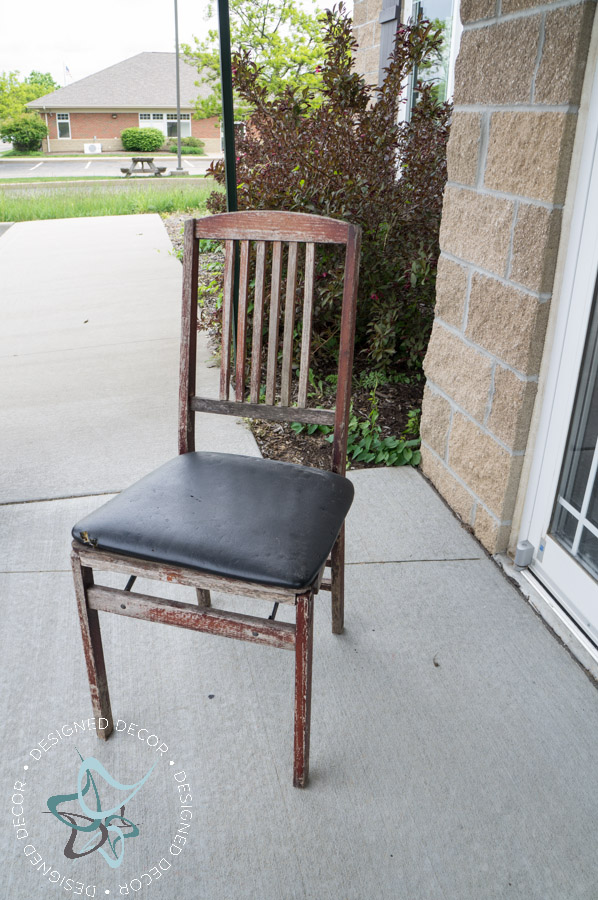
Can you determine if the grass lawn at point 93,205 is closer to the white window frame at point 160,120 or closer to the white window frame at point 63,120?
the white window frame at point 160,120

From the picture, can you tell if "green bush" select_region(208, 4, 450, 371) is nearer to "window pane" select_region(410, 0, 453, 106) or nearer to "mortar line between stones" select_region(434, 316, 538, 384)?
"window pane" select_region(410, 0, 453, 106)

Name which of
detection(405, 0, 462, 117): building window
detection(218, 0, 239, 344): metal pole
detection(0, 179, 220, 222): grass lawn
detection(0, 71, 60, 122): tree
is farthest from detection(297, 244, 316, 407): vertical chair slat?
detection(0, 71, 60, 122): tree

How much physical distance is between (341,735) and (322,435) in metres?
1.72

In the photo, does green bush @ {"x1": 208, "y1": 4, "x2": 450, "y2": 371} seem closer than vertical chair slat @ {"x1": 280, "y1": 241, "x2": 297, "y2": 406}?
No

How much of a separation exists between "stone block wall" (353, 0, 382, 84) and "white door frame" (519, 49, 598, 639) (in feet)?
11.9

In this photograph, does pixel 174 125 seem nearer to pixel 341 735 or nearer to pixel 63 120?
pixel 63 120

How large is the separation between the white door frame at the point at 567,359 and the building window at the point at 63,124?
49151mm

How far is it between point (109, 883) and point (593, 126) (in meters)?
1.97

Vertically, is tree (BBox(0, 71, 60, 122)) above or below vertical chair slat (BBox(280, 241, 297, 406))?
above

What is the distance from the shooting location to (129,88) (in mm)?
42562

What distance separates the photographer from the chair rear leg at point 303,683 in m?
1.28

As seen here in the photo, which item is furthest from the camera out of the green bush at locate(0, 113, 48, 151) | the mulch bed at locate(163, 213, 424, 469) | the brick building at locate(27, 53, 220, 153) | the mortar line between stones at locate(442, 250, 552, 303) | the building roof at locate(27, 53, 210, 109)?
the green bush at locate(0, 113, 48, 151)

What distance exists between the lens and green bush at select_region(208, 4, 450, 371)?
3264mm

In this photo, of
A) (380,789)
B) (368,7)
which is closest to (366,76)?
(368,7)
